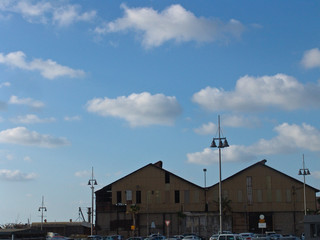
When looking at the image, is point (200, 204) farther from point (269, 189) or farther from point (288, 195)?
point (288, 195)


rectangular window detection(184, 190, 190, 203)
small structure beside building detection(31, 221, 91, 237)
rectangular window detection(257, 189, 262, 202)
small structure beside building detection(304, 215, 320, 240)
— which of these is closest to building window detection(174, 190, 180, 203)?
rectangular window detection(184, 190, 190, 203)

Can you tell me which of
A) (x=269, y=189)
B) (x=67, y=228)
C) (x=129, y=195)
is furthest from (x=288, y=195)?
(x=67, y=228)

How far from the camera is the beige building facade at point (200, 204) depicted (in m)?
87.0

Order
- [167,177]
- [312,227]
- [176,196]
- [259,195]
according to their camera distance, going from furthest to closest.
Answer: [167,177], [176,196], [259,195], [312,227]

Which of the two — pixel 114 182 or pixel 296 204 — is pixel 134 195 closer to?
pixel 114 182

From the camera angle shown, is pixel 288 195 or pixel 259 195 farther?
pixel 259 195

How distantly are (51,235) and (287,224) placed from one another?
39589mm

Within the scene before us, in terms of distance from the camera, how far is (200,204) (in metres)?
89.4

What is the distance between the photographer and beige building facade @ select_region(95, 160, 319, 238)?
8700 cm

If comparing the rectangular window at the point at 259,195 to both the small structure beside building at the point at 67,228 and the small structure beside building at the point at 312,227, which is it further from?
the small structure beside building at the point at 312,227

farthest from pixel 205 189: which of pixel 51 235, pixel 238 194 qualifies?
pixel 51 235

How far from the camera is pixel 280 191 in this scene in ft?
285

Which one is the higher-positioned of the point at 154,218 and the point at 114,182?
the point at 114,182

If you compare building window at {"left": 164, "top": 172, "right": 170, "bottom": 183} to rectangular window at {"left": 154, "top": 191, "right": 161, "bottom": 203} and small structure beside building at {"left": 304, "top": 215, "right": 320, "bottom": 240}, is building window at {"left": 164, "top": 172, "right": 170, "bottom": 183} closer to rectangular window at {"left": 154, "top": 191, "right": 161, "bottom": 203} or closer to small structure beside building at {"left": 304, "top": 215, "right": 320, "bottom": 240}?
rectangular window at {"left": 154, "top": 191, "right": 161, "bottom": 203}
